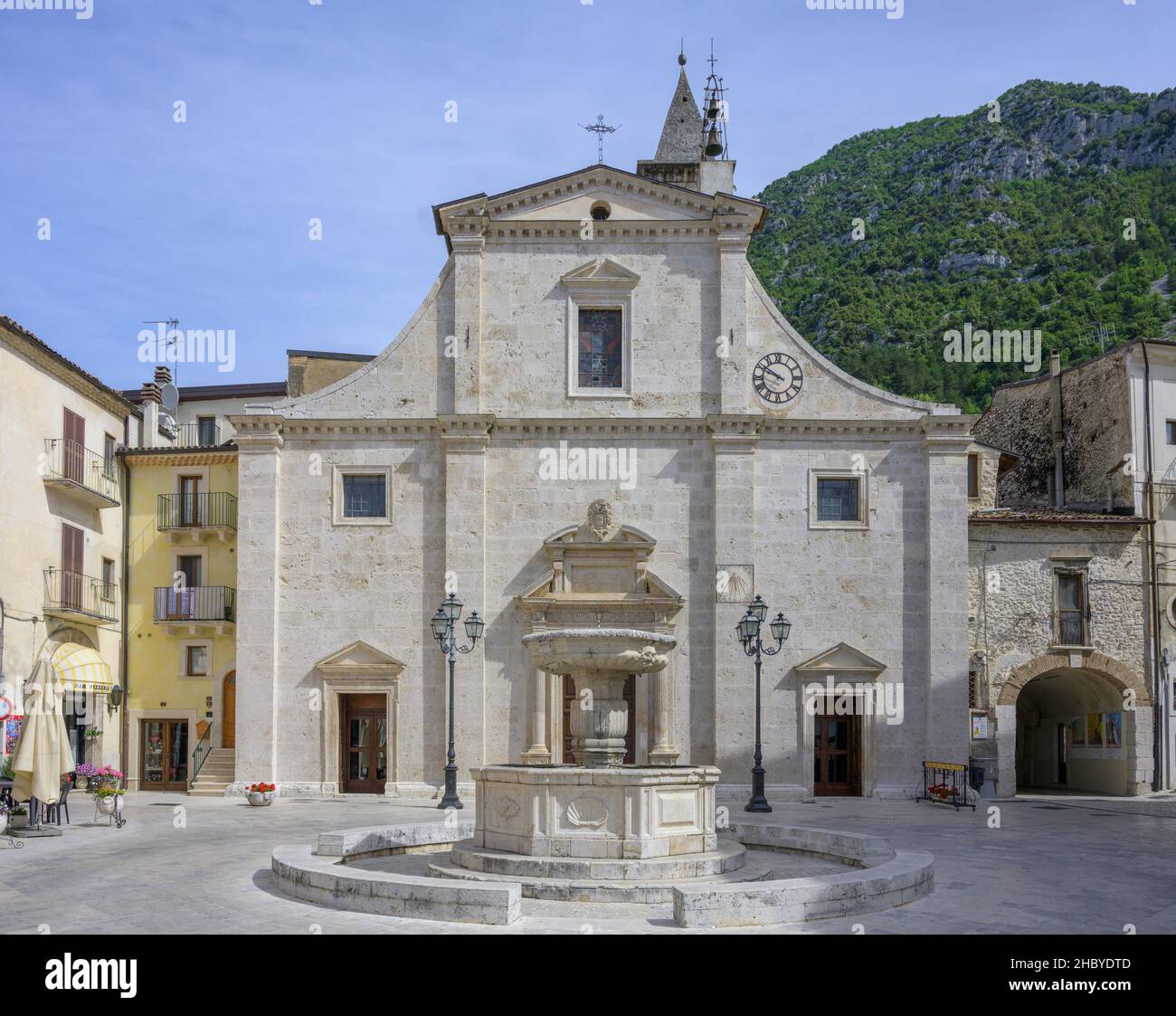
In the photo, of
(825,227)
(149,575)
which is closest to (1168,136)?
(825,227)

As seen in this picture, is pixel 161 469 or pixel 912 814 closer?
pixel 912 814

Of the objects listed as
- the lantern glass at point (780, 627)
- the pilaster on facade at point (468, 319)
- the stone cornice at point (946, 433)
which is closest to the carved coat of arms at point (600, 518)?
the pilaster on facade at point (468, 319)

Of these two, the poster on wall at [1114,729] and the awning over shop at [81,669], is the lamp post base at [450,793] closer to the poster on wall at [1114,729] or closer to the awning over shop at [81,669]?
A: the awning over shop at [81,669]

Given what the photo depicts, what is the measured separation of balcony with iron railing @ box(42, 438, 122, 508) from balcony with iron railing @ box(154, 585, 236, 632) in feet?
9.73

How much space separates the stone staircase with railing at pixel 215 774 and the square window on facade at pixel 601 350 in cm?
1298

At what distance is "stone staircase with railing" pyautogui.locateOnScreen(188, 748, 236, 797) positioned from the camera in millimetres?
30797

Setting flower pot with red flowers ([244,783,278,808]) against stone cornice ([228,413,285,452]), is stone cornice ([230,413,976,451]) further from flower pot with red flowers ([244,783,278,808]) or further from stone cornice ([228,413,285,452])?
flower pot with red flowers ([244,783,278,808])

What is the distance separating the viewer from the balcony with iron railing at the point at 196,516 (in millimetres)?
33969

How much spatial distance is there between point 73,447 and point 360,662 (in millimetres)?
9249

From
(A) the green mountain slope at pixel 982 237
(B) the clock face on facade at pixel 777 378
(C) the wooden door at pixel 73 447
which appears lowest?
(C) the wooden door at pixel 73 447

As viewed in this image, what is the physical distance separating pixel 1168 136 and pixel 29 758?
72.3 metres

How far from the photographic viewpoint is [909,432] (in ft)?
101
